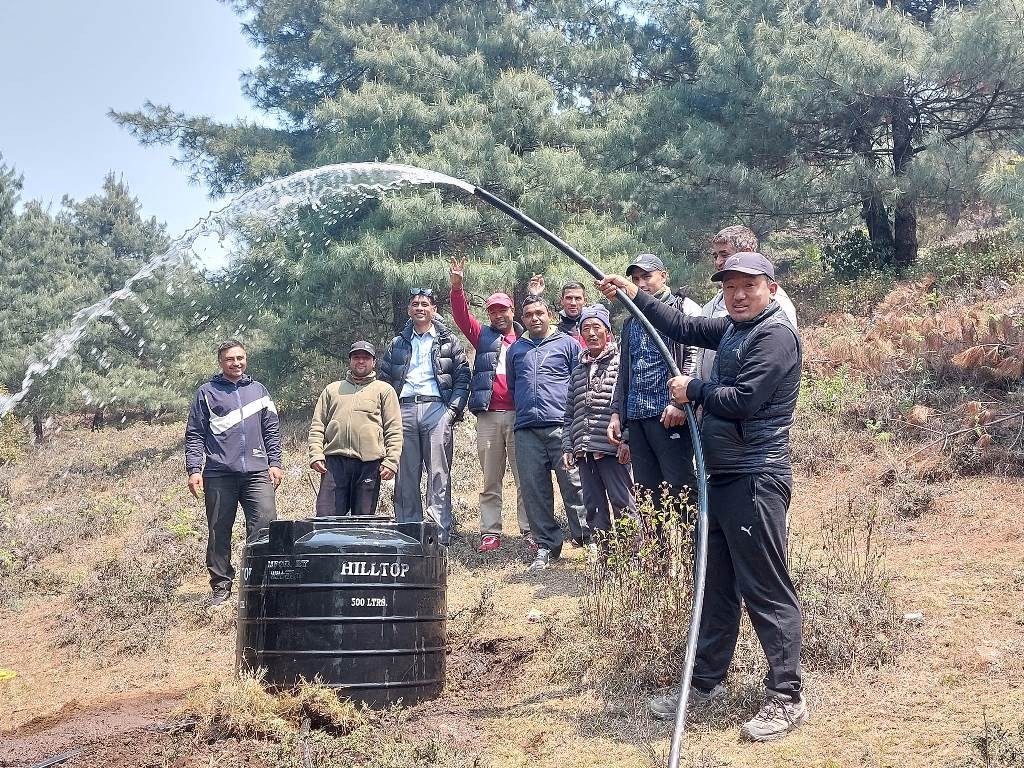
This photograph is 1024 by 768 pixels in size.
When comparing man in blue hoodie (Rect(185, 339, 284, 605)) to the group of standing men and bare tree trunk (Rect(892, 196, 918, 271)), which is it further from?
bare tree trunk (Rect(892, 196, 918, 271))

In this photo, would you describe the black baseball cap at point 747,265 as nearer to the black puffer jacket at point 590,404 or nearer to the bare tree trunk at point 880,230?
the black puffer jacket at point 590,404

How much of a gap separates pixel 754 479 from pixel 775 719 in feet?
3.29

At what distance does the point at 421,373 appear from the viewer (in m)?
8.27

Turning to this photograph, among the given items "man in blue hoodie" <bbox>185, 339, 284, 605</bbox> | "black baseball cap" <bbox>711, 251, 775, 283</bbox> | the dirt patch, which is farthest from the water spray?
the dirt patch

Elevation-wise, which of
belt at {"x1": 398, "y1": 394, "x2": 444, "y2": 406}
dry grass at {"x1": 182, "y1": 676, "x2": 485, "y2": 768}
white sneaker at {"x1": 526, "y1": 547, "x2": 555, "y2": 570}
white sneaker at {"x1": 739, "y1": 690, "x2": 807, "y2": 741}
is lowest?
dry grass at {"x1": 182, "y1": 676, "x2": 485, "y2": 768}

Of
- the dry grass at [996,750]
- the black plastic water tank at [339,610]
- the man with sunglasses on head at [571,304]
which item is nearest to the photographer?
the dry grass at [996,750]

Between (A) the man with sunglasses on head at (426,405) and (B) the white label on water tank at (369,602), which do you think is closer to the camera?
(B) the white label on water tank at (369,602)

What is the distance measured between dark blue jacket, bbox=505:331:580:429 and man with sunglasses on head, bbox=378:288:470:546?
0.60 meters

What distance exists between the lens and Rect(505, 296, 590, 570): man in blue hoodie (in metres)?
7.73

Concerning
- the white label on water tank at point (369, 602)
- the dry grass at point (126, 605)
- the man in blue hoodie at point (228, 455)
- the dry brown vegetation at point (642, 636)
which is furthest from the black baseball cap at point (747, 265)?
the dry grass at point (126, 605)

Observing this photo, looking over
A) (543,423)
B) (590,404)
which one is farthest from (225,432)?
(590,404)

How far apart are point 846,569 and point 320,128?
17.7 m

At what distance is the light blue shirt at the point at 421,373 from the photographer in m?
8.24

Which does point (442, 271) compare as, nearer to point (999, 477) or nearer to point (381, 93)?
point (381, 93)
